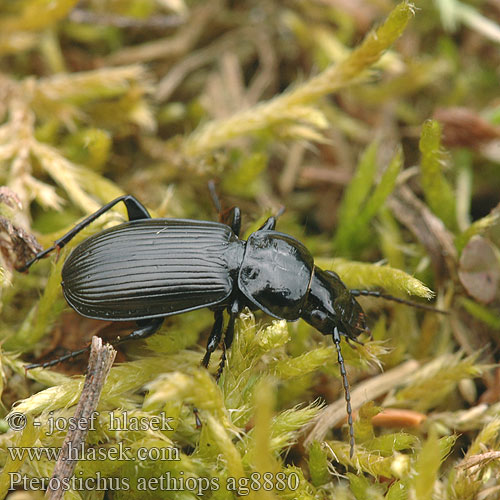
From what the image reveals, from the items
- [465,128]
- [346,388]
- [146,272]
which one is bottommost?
[346,388]

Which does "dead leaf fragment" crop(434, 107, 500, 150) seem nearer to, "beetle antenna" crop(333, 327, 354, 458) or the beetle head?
the beetle head

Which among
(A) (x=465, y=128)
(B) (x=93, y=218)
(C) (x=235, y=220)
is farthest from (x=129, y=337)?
(A) (x=465, y=128)

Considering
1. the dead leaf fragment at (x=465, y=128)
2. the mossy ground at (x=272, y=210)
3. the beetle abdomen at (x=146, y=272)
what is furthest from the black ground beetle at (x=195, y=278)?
the dead leaf fragment at (x=465, y=128)

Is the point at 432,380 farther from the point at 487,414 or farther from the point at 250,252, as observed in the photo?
the point at 250,252

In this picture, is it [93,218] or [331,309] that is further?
[93,218]

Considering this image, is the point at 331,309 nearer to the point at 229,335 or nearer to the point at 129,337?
the point at 229,335

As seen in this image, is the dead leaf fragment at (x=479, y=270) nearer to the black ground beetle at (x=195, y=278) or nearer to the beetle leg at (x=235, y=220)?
the black ground beetle at (x=195, y=278)

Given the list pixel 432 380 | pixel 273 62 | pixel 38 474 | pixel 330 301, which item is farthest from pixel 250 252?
pixel 273 62
